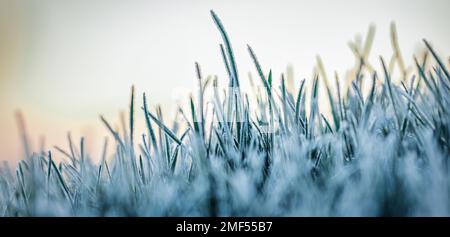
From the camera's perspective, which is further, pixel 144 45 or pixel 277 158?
pixel 144 45

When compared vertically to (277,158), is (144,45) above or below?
above

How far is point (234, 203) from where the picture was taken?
55 cm

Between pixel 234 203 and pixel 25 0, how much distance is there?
66 centimetres

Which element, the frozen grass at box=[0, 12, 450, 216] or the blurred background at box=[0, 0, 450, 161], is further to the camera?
the blurred background at box=[0, 0, 450, 161]

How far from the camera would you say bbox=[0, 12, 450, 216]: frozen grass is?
0.52 metres

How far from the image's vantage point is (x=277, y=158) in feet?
1.89

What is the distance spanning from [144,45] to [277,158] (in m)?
0.42

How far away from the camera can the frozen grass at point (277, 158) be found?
52cm

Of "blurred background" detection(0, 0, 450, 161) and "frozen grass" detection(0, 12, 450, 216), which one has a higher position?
"blurred background" detection(0, 0, 450, 161)

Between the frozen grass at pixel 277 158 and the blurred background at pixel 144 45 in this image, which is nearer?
the frozen grass at pixel 277 158

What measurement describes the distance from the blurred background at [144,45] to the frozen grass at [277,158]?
5 cm

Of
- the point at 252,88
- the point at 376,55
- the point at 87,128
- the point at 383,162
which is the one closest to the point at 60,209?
the point at 87,128

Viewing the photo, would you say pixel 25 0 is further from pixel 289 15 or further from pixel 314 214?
pixel 314 214

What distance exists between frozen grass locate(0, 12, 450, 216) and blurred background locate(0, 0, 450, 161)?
49 mm
